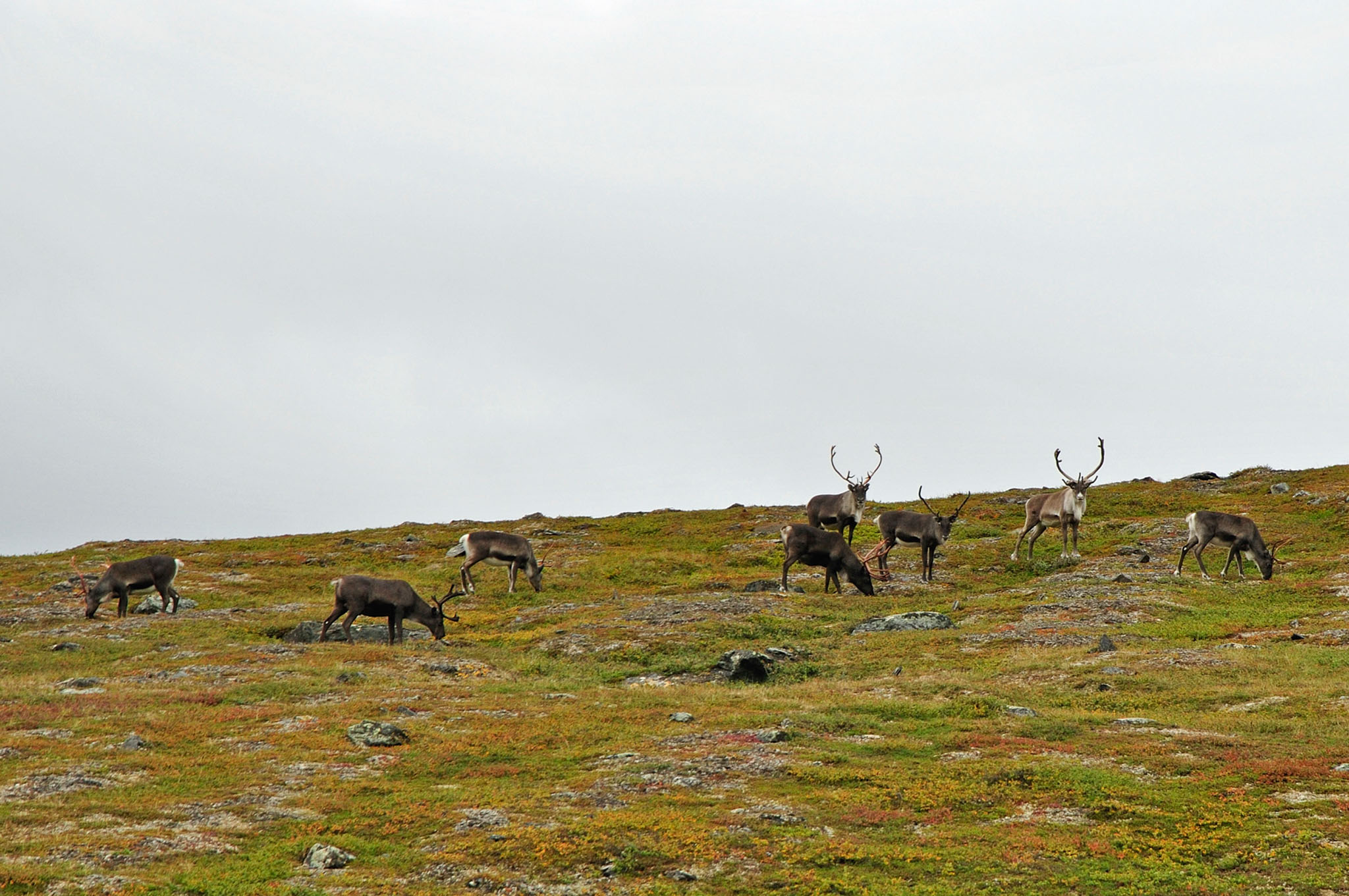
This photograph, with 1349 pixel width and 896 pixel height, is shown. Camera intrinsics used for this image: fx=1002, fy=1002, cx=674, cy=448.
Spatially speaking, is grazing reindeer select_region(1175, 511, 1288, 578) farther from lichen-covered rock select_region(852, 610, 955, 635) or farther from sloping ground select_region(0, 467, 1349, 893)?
lichen-covered rock select_region(852, 610, 955, 635)

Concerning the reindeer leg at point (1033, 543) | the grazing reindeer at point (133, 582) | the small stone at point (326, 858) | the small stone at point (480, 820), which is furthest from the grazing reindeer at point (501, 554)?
the small stone at point (326, 858)

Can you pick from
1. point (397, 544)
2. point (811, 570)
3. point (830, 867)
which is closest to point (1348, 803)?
point (830, 867)

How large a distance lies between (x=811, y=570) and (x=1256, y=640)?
19415 mm

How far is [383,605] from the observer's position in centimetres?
2953

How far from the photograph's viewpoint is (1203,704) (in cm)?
1931

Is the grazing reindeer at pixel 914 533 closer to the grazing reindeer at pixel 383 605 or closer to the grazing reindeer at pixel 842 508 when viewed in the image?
the grazing reindeer at pixel 842 508

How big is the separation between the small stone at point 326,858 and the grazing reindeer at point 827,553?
25.9 metres

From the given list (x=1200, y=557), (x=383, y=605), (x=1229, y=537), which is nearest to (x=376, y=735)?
(x=383, y=605)

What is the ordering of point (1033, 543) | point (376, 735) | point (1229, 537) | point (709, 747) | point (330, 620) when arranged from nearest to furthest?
1. point (709, 747)
2. point (376, 735)
3. point (330, 620)
4. point (1229, 537)
5. point (1033, 543)

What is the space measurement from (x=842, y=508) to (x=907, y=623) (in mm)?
14904

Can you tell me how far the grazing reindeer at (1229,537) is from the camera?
35781mm

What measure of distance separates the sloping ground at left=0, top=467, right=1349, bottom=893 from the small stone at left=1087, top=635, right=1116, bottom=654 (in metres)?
0.47

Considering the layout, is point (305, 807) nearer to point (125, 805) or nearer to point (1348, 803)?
point (125, 805)

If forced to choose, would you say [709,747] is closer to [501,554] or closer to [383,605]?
[383,605]
